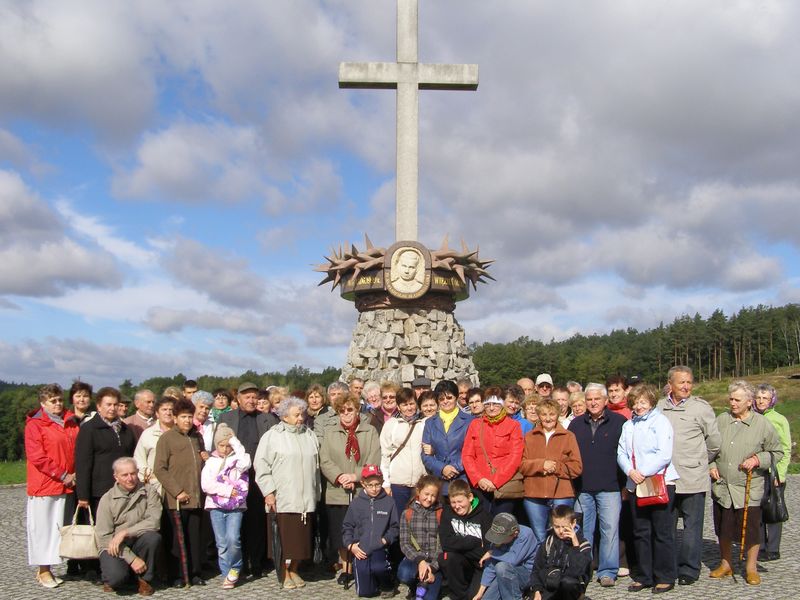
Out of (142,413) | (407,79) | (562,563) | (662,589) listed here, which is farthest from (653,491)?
(407,79)

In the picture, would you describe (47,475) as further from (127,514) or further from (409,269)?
(409,269)

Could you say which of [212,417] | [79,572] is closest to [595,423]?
[212,417]

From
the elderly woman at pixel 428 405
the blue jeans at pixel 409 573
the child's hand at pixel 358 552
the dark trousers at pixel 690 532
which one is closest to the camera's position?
the blue jeans at pixel 409 573

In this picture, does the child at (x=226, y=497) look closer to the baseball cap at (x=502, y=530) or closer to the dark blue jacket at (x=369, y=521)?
the dark blue jacket at (x=369, y=521)

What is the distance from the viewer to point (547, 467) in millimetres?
5859

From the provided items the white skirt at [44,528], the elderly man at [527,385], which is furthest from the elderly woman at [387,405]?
the white skirt at [44,528]

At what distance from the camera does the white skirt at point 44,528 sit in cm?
629

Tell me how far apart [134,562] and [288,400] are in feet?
5.83

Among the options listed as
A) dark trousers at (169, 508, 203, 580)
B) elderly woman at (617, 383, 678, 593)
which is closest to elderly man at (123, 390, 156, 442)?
dark trousers at (169, 508, 203, 580)

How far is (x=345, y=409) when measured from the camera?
21.2 ft

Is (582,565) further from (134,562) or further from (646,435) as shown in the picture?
(134,562)

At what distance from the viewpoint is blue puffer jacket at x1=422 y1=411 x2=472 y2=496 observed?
616cm

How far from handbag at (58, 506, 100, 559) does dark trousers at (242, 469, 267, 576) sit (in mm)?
1240

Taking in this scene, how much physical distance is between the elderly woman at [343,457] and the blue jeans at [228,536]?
0.79m
